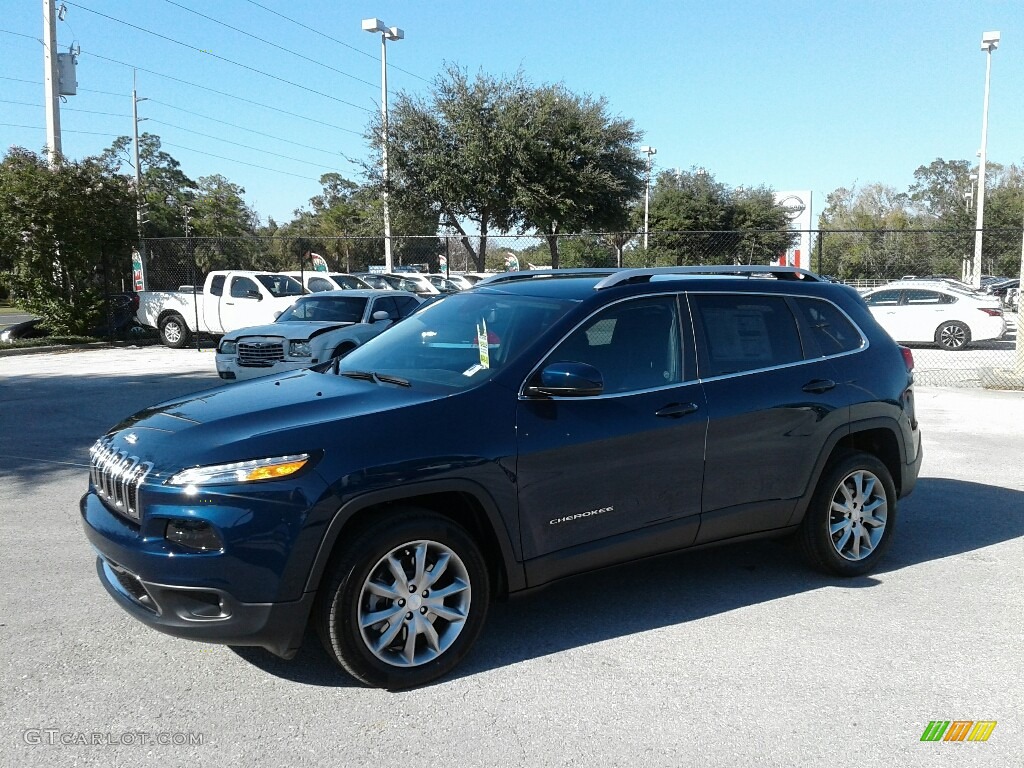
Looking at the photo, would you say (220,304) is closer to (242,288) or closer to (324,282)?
(242,288)

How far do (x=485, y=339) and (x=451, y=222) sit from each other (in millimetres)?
24933

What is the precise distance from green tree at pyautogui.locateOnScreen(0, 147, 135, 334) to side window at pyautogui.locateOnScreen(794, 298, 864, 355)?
64.9 ft

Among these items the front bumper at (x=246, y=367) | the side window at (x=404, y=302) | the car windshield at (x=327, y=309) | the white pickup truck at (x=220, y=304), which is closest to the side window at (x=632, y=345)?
the front bumper at (x=246, y=367)

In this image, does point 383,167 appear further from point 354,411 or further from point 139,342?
point 354,411

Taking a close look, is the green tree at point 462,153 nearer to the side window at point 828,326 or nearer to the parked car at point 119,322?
the parked car at point 119,322

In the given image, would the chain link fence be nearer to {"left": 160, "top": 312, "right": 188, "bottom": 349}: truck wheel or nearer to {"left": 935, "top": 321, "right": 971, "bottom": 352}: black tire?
{"left": 935, "top": 321, "right": 971, "bottom": 352}: black tire

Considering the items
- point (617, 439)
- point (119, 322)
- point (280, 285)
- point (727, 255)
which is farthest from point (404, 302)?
point (727, 255)

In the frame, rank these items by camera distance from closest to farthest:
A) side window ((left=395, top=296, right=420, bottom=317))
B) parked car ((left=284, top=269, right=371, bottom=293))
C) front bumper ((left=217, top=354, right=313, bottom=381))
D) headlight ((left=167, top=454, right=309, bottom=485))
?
headlight ((left=167, top=454, right=309, bottom=485))
front bumper ((left=217, top=354, right=313, bottom=381))
side window ((left=395, top=296, right=420, bottom=317))
parked car ((left=284, top=269, right=371, bottom=293))

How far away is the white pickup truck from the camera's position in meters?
21.0

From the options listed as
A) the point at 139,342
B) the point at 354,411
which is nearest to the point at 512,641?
the point at 354,411

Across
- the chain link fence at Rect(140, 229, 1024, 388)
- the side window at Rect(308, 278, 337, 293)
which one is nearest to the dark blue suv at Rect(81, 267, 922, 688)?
the chain link fence at Rect(140, 229, 1024, 388)

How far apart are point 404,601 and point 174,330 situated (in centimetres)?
1953

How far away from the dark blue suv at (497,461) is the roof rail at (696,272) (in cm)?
2

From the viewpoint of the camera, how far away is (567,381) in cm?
414
